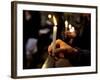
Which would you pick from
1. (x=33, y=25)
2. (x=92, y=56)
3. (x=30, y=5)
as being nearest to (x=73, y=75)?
(x=92, y=56)

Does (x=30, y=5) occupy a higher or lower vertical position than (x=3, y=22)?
higher

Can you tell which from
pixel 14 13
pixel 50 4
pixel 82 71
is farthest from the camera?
pixel 82 71

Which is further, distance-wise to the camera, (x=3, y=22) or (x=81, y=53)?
(x=81, y=53)

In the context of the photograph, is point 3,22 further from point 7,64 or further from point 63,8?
point 63,8

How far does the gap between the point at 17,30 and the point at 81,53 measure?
0.63m

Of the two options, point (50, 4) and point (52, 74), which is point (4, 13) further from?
point (52, 74)

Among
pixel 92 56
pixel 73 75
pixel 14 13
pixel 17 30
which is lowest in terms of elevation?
pixel 73 75

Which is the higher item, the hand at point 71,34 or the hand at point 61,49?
the hand at point 71,34

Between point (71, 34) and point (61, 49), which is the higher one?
point (71, 34)

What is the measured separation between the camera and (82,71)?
7.41 ft

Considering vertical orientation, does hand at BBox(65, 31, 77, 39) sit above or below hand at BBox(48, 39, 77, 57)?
above

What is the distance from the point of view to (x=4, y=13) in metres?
1.99

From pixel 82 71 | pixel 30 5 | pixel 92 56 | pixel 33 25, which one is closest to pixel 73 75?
pixel 82 71

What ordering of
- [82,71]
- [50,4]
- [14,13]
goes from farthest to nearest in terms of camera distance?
[82,71]
[50,4]
[14,13]
